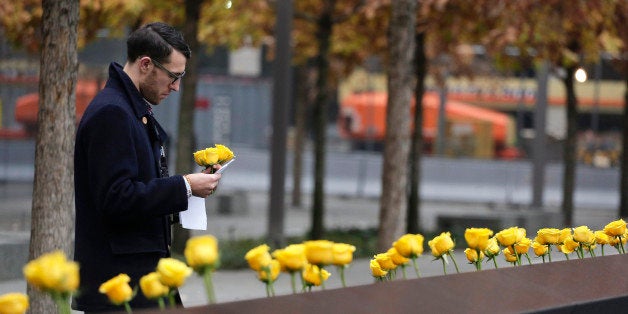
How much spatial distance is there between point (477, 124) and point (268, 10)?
1479 centimetres

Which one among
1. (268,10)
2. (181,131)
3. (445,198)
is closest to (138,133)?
(181,131)

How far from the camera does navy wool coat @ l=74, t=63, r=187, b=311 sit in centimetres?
418

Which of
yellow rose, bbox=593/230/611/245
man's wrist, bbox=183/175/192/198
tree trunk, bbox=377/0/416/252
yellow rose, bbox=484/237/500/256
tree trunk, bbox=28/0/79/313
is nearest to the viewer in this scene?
man's wrist, bbox=183/175/192/198

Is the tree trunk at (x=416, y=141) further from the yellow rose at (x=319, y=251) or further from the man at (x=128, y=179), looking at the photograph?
the yellow rose at (x=319, y=251)

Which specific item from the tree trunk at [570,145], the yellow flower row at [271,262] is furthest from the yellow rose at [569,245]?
the tree trunk at [570,145]

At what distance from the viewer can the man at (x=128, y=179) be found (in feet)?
13.7

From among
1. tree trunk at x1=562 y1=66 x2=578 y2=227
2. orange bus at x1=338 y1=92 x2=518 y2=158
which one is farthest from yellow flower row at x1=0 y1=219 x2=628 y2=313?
orange bus at x1=338 y1=92 x2=518 y2=158

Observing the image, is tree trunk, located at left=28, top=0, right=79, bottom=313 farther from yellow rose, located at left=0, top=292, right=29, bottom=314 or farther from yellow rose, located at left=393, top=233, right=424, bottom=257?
yellow rose, located at left=0, top=292, right=29, bottom=314

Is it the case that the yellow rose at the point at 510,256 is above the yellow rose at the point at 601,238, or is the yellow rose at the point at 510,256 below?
below

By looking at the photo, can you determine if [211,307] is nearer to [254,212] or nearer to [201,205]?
[201,205]

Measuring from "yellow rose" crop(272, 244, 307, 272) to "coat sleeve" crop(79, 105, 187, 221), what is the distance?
2.67ft

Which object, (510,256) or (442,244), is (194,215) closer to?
(442,244)

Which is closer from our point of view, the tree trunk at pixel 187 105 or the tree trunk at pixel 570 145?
the tree trunk at pixel 187 105

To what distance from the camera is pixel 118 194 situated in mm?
4133
